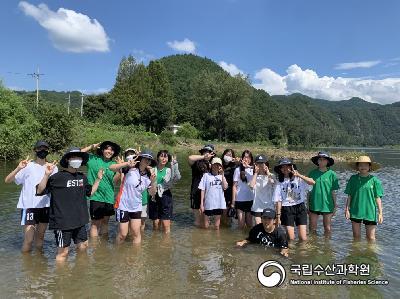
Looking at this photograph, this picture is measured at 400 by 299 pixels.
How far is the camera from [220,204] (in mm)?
9484

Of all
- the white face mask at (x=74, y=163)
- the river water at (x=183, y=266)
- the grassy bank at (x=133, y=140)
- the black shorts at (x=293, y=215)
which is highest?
the grassy bank at (x=133, y=140)

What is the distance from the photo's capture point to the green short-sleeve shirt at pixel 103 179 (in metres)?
8.27

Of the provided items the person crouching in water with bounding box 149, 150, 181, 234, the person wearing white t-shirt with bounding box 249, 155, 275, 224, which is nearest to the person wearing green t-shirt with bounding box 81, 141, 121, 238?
the person crouching in water with bounding box 149, 150, 181, 234

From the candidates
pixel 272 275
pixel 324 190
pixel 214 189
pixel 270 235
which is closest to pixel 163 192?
pixel 214 189

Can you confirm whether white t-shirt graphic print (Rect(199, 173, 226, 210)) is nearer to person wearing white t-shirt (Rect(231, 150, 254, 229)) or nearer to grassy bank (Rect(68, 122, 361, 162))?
person wearing white t-shirt (Rect(231, 150, 254, 229))

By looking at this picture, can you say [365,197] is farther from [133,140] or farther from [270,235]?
[133,140]

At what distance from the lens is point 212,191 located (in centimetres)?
945

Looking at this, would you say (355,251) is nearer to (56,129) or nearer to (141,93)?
(56,129)

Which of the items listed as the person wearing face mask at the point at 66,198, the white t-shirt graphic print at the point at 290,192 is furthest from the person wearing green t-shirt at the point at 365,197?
the person wearing face mask at the point at 66,198

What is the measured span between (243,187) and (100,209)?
3.71 m

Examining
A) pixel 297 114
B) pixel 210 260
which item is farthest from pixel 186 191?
pixel 297 114

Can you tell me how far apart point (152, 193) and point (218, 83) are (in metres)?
67.9

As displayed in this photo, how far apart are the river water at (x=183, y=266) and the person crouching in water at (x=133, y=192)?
52cm

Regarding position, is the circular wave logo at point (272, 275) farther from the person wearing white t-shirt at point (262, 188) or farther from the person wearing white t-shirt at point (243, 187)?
the person wearing white t-shirt at point (243, 187)
